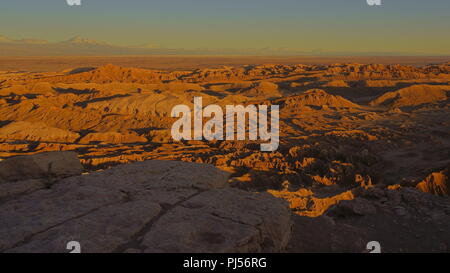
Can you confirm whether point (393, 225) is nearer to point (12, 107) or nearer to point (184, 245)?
point (184, 245)

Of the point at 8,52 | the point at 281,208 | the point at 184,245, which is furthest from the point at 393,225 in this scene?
the point at 8,52

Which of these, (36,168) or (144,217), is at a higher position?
(36,168)

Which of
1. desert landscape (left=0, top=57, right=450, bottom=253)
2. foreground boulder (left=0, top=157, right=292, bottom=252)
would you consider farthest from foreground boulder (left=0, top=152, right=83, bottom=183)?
foreground boulder (left=0, top=157, right=292, bottom=252)

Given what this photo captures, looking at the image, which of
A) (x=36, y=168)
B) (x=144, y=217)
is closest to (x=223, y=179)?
(x=144, y=217)

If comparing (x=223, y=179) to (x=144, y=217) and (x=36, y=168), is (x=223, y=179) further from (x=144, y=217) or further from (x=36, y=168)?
(x=36, y=168)

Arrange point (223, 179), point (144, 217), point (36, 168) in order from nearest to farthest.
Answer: point (144, 217) < point (223, 179) < point (36, 168)

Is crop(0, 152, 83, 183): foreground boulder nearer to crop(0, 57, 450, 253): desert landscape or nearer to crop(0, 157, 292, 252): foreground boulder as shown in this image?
crop(0, 57, 450, 253): desert landscape
